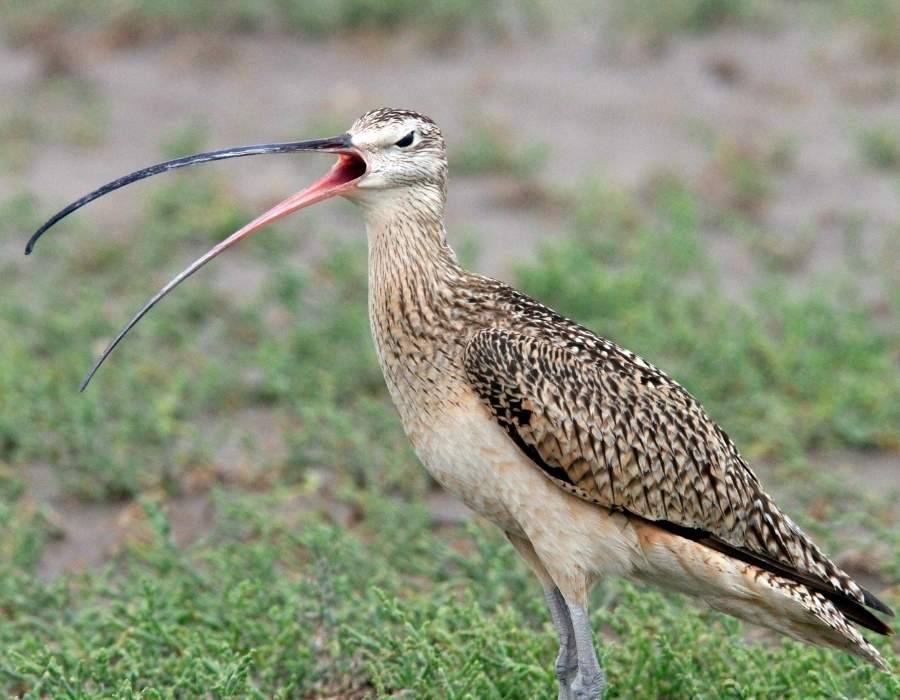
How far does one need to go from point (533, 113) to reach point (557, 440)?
21.4 ft

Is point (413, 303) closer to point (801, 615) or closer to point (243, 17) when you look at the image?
point (801, 615)

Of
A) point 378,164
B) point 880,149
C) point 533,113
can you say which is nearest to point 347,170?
point 378,164

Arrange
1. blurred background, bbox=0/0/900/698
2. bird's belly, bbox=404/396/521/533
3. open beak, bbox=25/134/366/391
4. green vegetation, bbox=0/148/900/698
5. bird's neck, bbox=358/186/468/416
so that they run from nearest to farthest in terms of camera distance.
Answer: open beak, bbox=25/134/366/391 → bird's belly, bbox=404/396/521/533 → bird's neck, bbox=358/186/468/416 → green vegetation, bbox=0/148/900/698 → blurred background, bbox=0/0/900/698

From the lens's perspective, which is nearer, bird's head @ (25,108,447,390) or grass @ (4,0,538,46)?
bird's head @ (25,108,447,390)

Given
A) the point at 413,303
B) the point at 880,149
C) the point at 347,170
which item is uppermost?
the point at 880,149

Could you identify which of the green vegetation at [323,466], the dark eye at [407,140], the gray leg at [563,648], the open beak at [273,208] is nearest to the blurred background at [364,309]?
the green vegetation at [323,466]

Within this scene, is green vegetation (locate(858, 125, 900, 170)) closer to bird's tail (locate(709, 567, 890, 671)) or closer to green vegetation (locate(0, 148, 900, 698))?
green vegetation (locate(0, 148, 900, 698))

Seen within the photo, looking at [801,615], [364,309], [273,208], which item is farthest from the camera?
[364,309]

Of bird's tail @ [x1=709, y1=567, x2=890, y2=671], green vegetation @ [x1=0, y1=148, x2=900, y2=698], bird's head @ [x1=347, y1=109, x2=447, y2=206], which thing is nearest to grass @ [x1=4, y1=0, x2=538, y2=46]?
green vegetation @ [x1=0, y1=148, x2=900, y2=698]

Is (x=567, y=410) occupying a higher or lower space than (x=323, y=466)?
higher

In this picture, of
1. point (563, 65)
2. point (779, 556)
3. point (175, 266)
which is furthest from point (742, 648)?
point (563, 65)

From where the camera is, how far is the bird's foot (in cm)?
459

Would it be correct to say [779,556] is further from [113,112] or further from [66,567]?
[113,112]

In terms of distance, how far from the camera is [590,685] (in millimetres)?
Result: 4590
